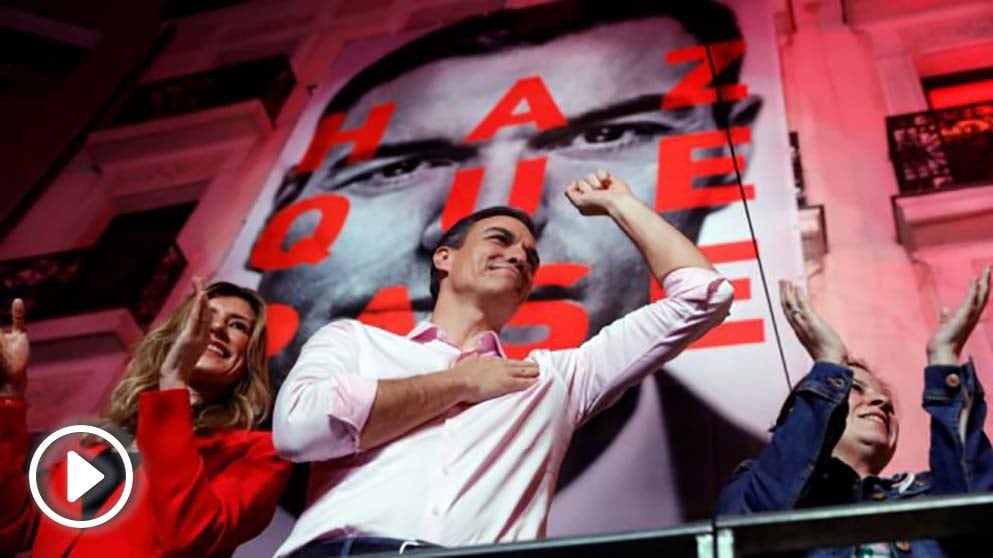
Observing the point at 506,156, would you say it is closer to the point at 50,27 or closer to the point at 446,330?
the point at 446,330

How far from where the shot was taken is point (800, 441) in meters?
1.93

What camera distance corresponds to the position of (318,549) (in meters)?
1.86

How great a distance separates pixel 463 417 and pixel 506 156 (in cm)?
111

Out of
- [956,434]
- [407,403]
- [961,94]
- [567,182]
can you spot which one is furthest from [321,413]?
[961,94]

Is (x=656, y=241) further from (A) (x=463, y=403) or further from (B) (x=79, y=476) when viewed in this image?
(B) (x=79, y=476)

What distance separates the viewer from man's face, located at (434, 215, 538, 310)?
225 centimetres

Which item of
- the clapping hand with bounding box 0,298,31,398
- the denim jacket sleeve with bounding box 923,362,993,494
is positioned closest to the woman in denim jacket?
the denim jacket sleeve with bounding box 923,362,993,494

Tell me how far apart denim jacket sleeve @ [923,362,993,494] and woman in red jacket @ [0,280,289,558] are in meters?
0.97

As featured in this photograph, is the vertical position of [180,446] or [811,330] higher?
[811,330]

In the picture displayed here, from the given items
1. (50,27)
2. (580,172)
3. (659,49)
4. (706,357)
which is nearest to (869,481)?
(706,357)

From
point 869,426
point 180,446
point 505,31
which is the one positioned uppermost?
point 505,31

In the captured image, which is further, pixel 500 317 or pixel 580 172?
pixel 580 172

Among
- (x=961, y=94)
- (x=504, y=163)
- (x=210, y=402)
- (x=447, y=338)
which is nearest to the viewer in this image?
(x=447, y=338)

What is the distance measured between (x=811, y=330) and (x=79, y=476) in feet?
3.73
